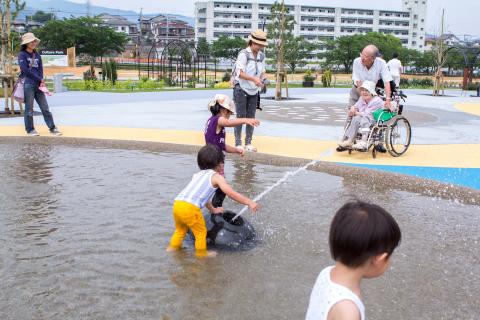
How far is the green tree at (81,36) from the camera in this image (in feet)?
210

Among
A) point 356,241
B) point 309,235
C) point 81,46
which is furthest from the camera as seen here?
point 81,46

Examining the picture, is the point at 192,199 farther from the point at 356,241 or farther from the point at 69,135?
the point at 69,135

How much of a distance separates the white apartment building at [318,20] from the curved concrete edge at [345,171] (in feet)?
363

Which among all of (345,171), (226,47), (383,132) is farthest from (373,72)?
(226,47)

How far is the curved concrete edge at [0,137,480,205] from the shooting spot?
243 inches

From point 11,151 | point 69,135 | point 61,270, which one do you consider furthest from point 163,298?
point 69,135

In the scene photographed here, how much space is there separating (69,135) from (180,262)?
22.2 ft

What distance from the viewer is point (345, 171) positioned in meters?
7.23

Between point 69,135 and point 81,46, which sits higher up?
point 81,46

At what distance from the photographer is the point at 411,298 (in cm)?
348

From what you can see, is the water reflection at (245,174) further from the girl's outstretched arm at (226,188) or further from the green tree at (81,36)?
the green tree at (81,36)

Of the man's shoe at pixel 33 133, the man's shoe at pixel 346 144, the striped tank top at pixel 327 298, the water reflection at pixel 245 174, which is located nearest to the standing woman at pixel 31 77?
the man's shoe at pixel 33 133

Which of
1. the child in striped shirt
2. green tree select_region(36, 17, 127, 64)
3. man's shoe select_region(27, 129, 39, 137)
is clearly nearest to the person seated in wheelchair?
the child in striped shirt

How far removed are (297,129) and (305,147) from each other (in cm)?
276
